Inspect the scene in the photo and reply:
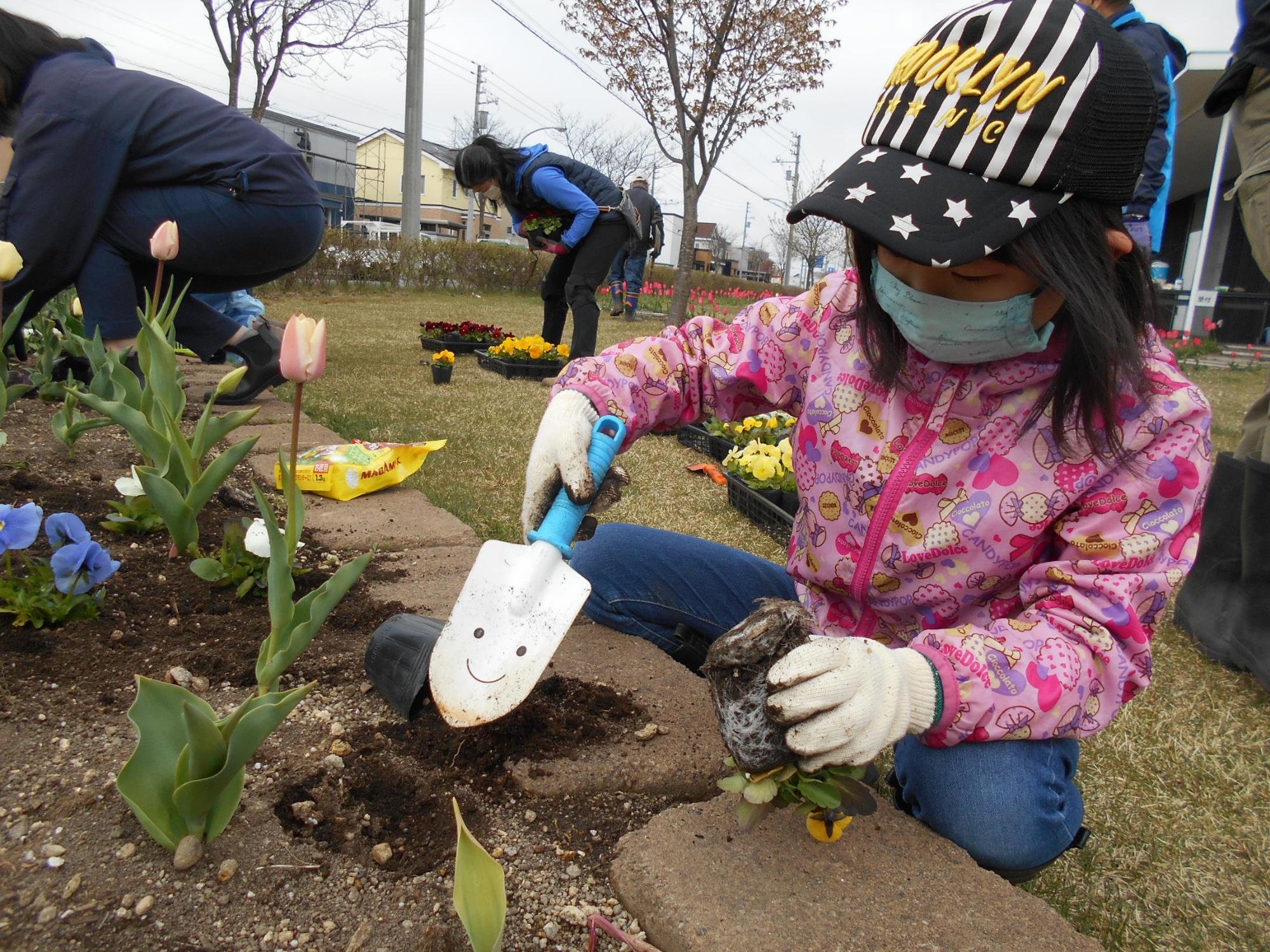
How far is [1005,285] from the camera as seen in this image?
1150 millimetres

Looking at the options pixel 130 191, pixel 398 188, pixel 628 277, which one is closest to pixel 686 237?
pixel 628 277

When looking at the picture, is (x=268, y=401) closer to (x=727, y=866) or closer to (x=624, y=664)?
(x=624, y=664)

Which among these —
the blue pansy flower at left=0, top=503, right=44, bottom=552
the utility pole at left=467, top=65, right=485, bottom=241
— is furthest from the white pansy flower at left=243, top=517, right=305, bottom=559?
the utility pole at left=467, top=65, right=485, bottom=241

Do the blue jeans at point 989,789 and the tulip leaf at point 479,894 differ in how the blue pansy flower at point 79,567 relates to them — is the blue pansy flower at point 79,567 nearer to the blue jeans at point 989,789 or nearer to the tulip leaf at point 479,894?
the tulip leaf at point 479,894

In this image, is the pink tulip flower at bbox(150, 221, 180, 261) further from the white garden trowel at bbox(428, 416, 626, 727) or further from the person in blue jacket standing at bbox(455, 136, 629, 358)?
the person in blue jacket standing at bbox(455, 136, 629, 358)

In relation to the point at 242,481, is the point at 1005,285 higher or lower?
higher

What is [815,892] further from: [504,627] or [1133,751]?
[1133,751]

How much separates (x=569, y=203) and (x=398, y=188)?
5178 cm

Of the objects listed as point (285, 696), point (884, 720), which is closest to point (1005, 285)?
point (884, 720)

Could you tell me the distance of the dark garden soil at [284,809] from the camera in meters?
0.97

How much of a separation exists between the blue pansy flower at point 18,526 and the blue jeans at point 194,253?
58.5 inches

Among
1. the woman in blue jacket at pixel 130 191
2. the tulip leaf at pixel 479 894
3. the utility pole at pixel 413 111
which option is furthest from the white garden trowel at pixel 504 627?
the utility pole at pixel 413 111

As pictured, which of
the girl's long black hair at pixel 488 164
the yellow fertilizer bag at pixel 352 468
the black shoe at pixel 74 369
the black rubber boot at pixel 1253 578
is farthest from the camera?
the girl's long black hair at pixel 488 164

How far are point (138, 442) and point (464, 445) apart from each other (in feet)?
6.29
